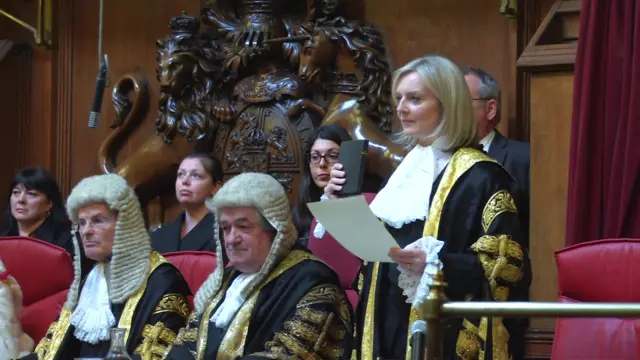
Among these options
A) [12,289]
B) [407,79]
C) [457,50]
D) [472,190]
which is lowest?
[12,289]

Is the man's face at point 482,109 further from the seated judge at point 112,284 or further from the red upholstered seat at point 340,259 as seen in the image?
the seated judge at point 112,284

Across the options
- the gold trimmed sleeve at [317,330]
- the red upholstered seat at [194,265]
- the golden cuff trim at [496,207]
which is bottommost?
the gold trimmed sleeve at [317,330]

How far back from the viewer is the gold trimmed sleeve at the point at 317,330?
3.18 metres

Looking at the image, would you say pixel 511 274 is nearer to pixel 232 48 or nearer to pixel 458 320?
pixel 458 320

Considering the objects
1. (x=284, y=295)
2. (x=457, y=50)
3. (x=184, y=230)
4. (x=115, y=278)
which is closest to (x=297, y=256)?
(x=284, y=295)

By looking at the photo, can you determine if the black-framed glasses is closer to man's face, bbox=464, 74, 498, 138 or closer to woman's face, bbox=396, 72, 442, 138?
man's face, bbox=464, 74, 498, 138

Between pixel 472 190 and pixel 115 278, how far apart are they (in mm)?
1392

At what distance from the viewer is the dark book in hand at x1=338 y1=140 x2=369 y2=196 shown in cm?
299

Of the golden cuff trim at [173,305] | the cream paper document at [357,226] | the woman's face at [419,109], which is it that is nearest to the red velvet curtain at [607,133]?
the woman's face at [419,109]

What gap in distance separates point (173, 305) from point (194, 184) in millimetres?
1143

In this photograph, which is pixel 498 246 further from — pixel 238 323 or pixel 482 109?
pixel 482 109

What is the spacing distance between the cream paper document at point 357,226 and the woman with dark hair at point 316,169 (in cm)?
127

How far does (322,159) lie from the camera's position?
4.11 meters

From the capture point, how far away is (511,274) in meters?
2.71
